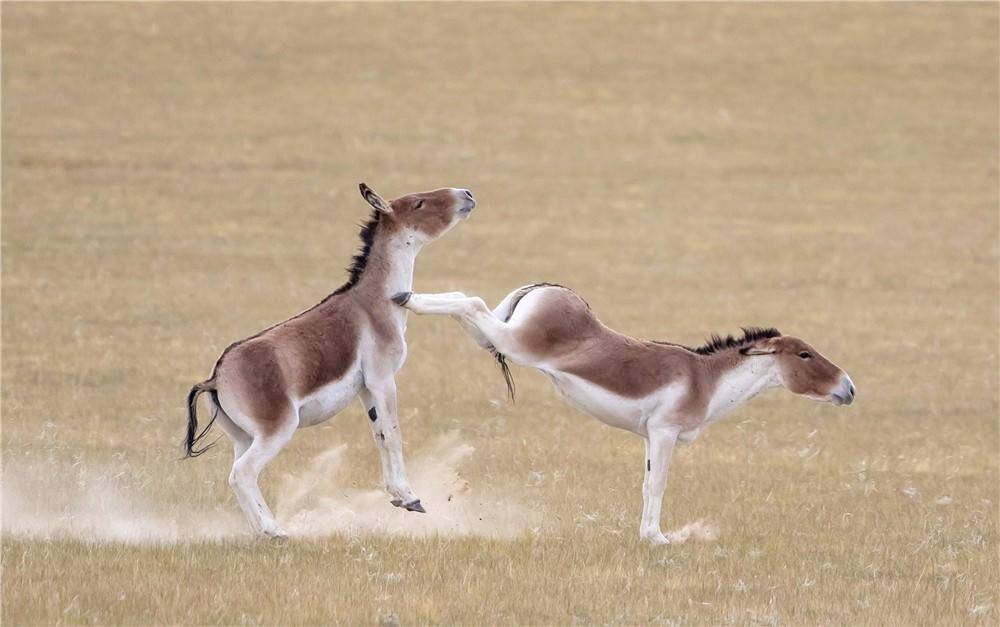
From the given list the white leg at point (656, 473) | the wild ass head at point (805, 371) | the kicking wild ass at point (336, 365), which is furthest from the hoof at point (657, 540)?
the kicking wild ass at point (336, 365)

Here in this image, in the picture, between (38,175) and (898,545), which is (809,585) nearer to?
(898,545)

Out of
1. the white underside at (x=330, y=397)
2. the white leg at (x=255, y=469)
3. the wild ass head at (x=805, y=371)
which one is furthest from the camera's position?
the wild ass head at (x=805, y=371)

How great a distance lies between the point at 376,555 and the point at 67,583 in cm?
203

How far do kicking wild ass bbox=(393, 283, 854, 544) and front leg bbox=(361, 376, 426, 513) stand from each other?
2.02ft

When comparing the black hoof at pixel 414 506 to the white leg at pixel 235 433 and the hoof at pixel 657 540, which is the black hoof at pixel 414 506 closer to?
the white leg at pixel 235 433

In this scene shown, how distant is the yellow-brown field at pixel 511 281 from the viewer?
32.7ft

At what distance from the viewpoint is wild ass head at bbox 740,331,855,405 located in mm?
10969

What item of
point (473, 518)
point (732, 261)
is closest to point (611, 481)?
point (473, 518)

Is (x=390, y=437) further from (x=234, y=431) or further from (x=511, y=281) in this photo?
(x=511, y=281)

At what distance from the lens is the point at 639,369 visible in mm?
10867

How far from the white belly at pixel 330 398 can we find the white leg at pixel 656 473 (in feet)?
6.80

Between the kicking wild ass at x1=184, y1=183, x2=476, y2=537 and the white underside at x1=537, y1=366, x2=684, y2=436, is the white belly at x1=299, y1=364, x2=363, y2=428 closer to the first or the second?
the kicking wild ass at x1=184, y1=183, x2=476, y2=537

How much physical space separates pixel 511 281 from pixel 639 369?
18.6 metres

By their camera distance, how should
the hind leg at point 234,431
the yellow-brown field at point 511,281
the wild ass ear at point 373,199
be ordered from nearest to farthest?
the yellow-brown field at point 511,281 → the hind leg at point 234,431 → the wild ass ear at point 373,199
